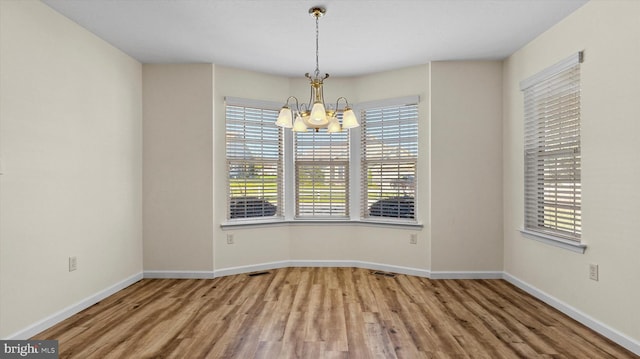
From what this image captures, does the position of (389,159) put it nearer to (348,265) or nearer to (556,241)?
(348,265)

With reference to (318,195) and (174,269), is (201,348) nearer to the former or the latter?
(174,269)

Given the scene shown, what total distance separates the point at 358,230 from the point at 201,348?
2854 mm

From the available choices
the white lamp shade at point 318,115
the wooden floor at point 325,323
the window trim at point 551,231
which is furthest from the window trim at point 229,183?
the window trim at point 551,231

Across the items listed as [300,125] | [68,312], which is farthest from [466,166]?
[68,312]

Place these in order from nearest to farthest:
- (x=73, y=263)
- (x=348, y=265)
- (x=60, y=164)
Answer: (x=60, y=164) < (x=73, y=263) < (x=348, y=265)

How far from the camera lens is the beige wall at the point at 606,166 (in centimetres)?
252

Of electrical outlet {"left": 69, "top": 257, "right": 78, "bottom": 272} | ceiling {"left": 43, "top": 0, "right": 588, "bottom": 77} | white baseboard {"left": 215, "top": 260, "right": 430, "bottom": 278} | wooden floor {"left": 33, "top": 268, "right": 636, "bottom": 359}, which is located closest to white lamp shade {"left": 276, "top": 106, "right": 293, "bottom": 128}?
ceiling {"left": 43, "top": 0, "right": 588, "bottom": 77}

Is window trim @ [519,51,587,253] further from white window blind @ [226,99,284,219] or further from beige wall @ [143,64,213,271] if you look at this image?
beige wall @ [143,64,213,271]

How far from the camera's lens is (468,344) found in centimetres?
259

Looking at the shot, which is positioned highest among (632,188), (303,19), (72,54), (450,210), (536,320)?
(303,19)

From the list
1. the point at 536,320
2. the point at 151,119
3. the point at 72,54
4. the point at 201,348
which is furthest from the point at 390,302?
the point at 72,54

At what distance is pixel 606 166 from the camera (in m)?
2.76

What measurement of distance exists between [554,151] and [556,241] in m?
0.89

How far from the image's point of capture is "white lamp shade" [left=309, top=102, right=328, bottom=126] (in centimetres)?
261
